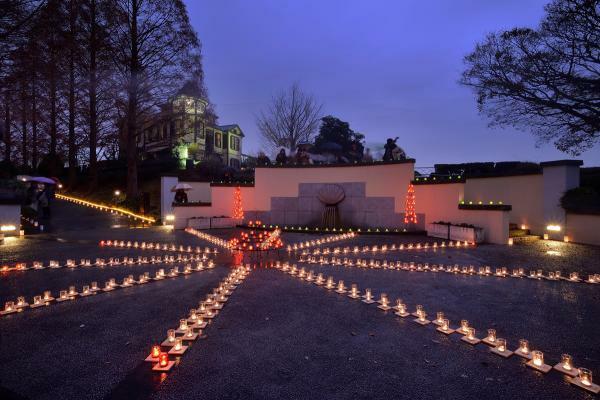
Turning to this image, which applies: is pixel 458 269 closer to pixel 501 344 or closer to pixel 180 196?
pixel 501 344

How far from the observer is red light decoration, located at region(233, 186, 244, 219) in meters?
15.1

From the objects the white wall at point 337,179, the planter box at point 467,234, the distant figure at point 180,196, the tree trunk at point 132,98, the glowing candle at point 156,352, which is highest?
the tree trunk at point 132,98

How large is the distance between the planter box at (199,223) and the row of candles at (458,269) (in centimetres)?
749

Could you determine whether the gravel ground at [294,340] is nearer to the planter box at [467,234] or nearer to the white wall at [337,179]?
the planter box at [467,234]

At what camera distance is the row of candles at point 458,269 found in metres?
6.22

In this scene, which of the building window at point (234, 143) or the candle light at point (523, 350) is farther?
the building window at point (234, 143)

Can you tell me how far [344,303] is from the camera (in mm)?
4754

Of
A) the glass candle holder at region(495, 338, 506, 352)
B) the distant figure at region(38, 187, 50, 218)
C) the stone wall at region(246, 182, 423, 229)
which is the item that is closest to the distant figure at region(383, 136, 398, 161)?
the stone wall at region(246, 182, 423, 229)

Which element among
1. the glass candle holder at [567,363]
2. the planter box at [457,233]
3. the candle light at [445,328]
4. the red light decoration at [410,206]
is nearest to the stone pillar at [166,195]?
the red light decoration at [410,206]

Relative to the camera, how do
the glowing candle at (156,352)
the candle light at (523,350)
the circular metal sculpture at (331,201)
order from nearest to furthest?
the glowing candle at (156,352)
the candle light at (523,350)
the circular metal sculpture at (331,201)

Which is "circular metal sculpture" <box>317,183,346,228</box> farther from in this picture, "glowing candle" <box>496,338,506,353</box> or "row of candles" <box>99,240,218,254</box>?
"glowing candle" <box>496,338,506,353</box>

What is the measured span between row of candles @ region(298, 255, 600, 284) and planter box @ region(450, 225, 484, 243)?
381 cm

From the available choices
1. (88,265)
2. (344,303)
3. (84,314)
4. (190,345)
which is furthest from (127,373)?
(88,265)

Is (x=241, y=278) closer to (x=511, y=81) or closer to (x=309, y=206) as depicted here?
(x=309, y=206)
